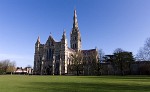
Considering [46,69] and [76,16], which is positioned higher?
[76,16]

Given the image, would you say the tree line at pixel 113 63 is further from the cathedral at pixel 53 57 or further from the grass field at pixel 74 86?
the grass field at pixel 74 86

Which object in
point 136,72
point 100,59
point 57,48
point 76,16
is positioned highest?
point 76,16

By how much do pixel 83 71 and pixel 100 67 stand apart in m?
14.6

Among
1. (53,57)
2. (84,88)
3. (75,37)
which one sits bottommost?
(84,88)

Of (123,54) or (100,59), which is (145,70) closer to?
(123,54)

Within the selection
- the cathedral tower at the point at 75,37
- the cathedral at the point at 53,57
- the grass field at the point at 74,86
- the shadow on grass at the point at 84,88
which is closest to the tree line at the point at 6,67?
the cathedral at the point at 53,57

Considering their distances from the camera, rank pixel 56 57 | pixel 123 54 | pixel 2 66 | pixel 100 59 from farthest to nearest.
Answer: pixel 2 66 < pixel 56 57 < pixel 100 59 < pixel 123 54

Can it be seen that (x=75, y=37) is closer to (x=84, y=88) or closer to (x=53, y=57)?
(x=53, y=57)

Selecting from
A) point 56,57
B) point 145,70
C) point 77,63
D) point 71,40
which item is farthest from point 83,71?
point 71,40

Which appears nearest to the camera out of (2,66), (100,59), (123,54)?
(123,54)

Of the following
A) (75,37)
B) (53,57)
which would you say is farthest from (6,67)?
(75,37)

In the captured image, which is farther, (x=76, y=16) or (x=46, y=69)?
(x=76, y=16)

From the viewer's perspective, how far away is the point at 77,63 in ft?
339

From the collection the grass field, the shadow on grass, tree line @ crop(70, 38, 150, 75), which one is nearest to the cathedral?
tree line @ crop(70, 38, 150, 75)
